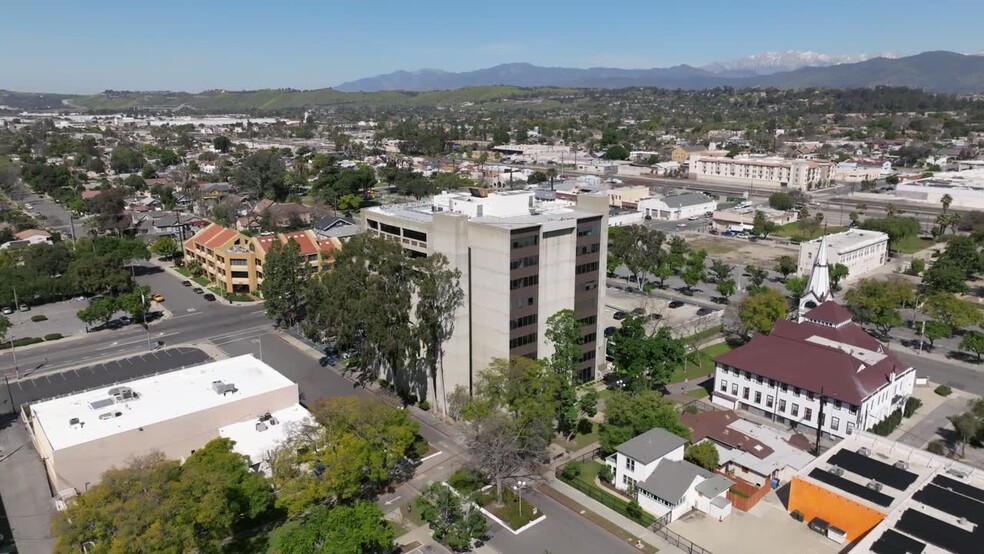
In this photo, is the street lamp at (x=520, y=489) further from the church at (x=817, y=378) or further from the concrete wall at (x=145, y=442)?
the church at (x=817, y=378)

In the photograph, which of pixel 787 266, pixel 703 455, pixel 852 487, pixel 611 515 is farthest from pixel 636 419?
pixel 787 266

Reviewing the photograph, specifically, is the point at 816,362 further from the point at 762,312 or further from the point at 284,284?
the point at 284,284

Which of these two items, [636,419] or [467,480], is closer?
[467,480]

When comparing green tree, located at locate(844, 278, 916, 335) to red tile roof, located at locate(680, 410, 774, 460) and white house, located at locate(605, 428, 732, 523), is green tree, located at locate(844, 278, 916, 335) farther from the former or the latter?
white house, located at locate(605, 428, 732, 523)

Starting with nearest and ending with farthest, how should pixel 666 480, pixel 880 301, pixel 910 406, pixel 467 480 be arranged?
pixel 666 480 < pixel 467 480 < pixel 910 406 < pixel 880 301

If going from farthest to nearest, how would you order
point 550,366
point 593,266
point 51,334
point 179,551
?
1. point 51,334
2. point 593,266
3. point 550,366
4. point 179,551

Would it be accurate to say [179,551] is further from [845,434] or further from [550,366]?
[845,434]

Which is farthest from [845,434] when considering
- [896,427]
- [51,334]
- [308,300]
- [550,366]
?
[51,334]
